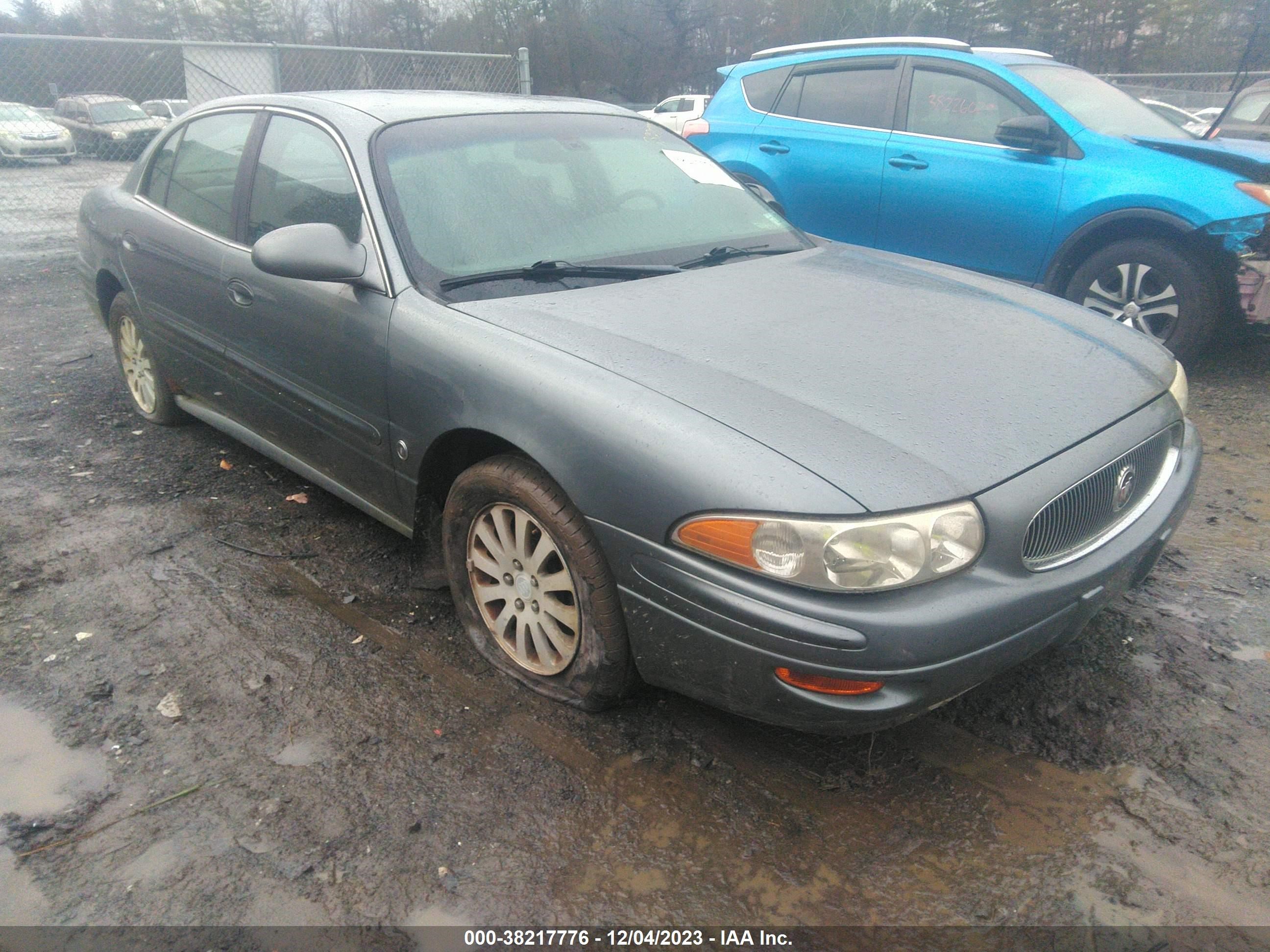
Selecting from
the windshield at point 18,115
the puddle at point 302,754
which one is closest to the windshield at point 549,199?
the puddle at point 302,754

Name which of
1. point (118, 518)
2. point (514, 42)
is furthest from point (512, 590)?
point (514, 42)

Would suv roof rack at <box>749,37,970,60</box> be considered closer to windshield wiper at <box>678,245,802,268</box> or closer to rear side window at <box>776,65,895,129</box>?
rear side window at <box>776,65,895,129</box>

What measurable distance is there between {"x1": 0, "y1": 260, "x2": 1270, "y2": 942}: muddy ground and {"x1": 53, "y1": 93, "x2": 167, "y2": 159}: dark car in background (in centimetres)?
1112

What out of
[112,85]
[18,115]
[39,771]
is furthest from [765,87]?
[18,115]

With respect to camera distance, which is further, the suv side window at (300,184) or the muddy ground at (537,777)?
the suv side window at (300,184)

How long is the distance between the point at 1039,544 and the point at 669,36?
42.9m

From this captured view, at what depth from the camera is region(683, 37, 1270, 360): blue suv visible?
4.83 metres

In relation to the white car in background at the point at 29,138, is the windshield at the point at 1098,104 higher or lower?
higher

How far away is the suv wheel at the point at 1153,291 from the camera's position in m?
4.86

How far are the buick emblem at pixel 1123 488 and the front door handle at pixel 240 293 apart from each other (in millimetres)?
2839

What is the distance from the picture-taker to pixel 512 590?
257 centimetres

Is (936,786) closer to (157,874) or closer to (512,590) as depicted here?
(512,590)

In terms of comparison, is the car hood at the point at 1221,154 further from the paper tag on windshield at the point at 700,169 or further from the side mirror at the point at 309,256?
the side mirror at the point at 309,256

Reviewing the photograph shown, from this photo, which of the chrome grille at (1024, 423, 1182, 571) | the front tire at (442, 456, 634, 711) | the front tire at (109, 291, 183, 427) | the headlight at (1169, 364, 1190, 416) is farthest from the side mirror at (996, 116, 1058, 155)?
the front tire at (109, 291, 183, 427)
